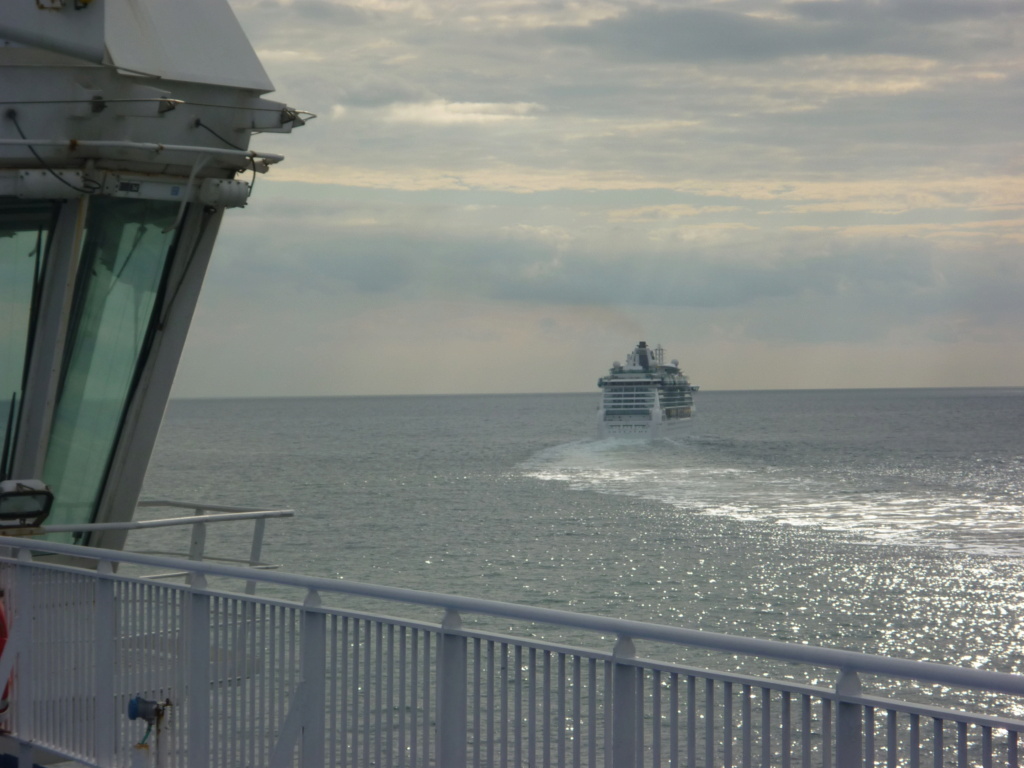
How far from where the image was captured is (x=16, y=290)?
9922mm

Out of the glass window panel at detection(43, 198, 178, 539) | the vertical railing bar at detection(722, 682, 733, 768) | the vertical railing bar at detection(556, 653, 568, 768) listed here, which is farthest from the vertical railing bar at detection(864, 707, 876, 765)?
the glass window panel at detection(43, 198, 178, 539)

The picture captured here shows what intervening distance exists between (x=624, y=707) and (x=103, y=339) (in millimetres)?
7510

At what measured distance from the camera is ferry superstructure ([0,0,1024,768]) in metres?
5.40

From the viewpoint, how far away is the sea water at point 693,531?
28.2 metres

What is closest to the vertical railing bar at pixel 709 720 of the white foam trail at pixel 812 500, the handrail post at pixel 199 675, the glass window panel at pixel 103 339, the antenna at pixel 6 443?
the handrail post at pixel 199 675

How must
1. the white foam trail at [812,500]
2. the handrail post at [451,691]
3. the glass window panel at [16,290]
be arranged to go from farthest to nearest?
the white foam trail at [812,500] → the glass window panel at [16,290] → the handrail post at [451,691]

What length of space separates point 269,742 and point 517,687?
1787mm

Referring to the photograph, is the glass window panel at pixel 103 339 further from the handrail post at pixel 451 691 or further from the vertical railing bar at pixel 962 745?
the vertical railing bar at pixel 962 745

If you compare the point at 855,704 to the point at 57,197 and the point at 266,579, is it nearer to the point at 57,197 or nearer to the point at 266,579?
the point at 266,579

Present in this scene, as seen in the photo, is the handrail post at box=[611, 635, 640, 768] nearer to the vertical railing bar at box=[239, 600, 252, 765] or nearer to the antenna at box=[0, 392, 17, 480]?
the vertical railing bar at box=[239, 600, 252, 765]

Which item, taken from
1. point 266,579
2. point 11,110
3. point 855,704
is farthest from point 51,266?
point 855,704

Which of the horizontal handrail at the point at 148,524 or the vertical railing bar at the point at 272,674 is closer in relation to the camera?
the vertical railing bar at the point at 272,674

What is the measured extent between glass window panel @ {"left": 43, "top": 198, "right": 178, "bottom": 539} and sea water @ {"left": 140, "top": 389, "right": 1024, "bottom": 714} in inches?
704

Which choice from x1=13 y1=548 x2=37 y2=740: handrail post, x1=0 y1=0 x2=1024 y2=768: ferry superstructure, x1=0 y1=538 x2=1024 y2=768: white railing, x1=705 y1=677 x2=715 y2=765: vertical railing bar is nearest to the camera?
x1=0 y1=538 x2=1024 y2=768: white railing
